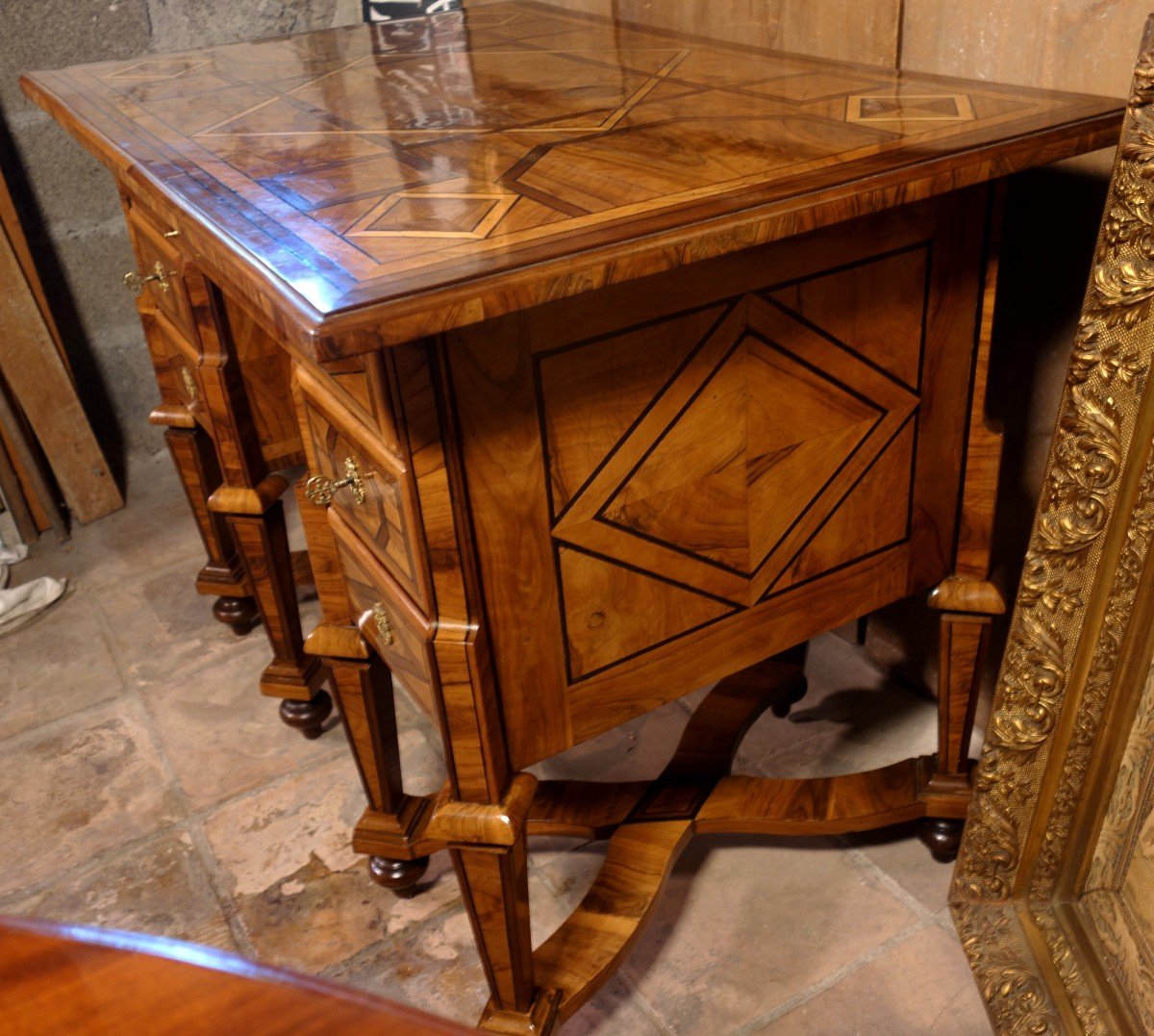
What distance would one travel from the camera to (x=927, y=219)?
1.20m

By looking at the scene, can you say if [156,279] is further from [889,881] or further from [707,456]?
[889,881]

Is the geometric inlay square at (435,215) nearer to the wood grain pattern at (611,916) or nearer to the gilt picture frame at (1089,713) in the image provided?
the gilt picture frame at (1089,713)

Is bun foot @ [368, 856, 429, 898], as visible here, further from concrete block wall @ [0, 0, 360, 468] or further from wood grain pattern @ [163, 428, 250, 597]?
concrete block wall @ [0, 0, 360, 468]

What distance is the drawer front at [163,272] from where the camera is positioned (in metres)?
1.72

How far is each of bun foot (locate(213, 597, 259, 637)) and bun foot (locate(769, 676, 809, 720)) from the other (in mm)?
1102

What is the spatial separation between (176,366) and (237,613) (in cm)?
57

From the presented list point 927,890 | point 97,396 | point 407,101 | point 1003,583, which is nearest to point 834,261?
point 407,101

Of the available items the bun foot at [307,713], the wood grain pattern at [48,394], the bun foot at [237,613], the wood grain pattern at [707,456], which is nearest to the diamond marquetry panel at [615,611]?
the wood grain pattern at [707,456]

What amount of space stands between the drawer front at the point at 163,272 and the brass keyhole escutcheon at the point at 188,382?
9 cm

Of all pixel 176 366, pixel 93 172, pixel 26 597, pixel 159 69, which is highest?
pixel 159 69

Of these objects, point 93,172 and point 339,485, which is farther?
point 93,172

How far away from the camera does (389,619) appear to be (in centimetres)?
129

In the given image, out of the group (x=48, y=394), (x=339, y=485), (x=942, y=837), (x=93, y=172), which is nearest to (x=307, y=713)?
(x=339, y=485)

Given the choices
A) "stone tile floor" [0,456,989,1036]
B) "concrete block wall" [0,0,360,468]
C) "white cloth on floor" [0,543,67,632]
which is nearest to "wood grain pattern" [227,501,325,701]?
"stone tile floor" [0,456,989,1036]
